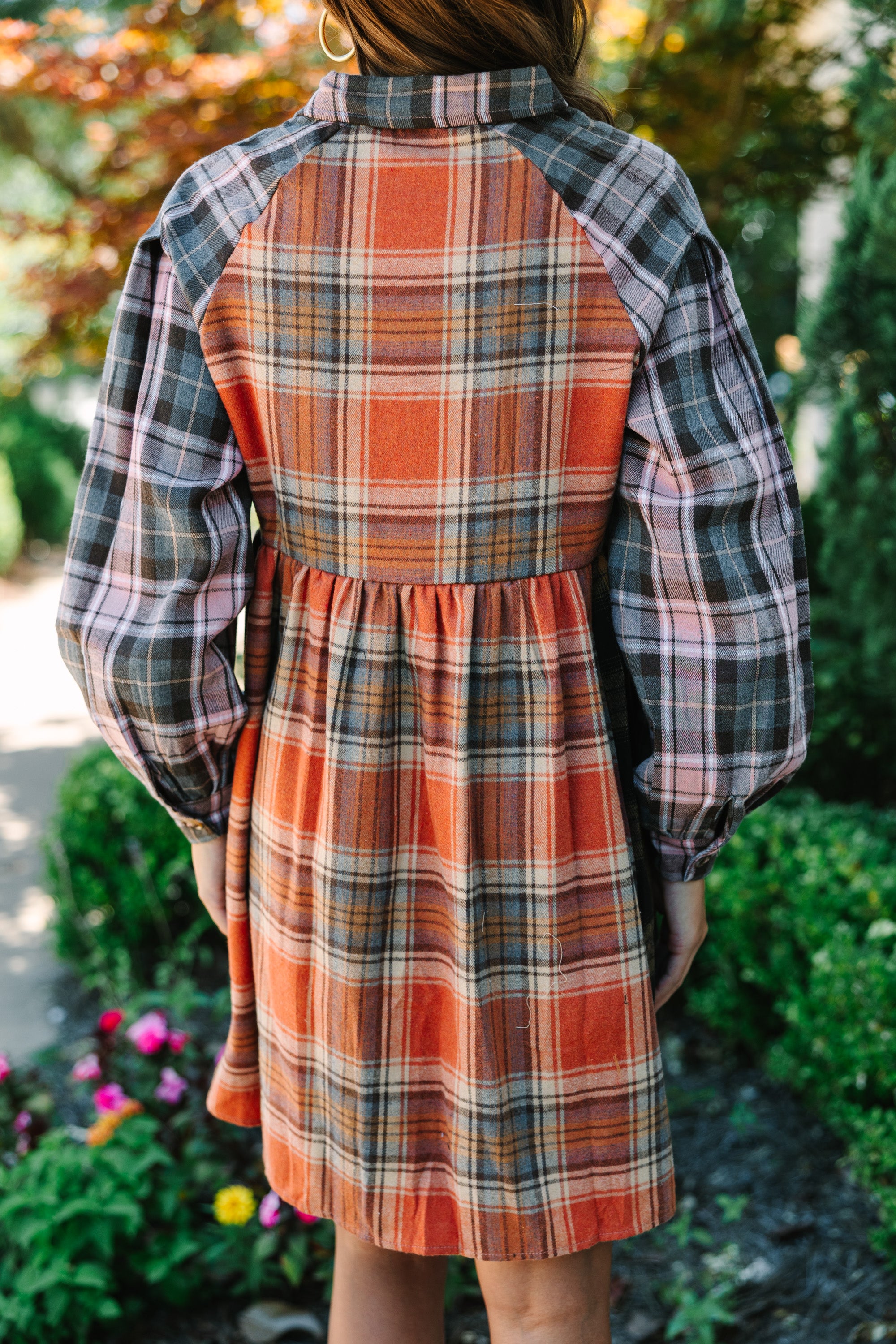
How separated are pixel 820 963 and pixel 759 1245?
572mm

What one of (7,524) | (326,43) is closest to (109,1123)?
(326,43)

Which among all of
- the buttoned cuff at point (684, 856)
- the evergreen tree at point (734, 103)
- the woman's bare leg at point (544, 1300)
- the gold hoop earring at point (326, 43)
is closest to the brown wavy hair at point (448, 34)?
the gold hoop earring at point (326, 43)

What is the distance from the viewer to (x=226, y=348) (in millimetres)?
1146

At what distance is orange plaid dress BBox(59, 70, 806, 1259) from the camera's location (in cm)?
108

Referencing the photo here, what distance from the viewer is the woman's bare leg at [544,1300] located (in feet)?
4.07

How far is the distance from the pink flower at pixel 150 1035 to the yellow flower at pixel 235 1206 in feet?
1.15

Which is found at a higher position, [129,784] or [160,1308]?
[129,784]

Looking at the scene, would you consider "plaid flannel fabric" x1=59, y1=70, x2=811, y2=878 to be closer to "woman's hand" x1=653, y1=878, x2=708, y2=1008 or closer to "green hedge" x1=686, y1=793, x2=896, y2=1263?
"woman's hand" x1=653, y1=878, x2=708, y2=1008

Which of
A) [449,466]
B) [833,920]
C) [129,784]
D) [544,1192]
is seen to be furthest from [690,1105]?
[449,466]

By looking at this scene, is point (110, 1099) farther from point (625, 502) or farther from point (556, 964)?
point (625, 502)

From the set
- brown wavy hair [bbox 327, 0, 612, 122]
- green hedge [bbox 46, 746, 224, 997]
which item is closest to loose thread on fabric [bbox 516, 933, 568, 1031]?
brown wavy hair [bbox 327, 0, 612, 122]

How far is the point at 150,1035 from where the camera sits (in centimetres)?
227

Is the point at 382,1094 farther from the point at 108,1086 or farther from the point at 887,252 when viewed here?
the point at 887,252

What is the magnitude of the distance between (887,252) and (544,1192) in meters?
2.23
